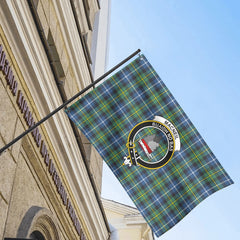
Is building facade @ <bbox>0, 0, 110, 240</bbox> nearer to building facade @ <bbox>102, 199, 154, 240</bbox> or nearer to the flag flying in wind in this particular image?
the flag flying in wind

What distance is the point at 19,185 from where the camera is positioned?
798cm

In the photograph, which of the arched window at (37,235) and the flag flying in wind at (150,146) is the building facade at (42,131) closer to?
the arched window at (37,235)

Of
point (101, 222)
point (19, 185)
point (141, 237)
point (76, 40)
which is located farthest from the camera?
point (141, 237)

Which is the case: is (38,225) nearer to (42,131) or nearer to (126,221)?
(42,131)

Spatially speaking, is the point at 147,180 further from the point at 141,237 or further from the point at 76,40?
the point at 141,237

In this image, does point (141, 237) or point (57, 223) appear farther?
point (141, 237)

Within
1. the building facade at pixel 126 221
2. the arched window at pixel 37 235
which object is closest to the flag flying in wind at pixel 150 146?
the arched window at pixel 37 235

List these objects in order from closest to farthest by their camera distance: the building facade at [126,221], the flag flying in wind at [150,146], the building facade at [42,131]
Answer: the building facade at [42,131], the flag flying in wind at [150,146], the building facade at [126,221]

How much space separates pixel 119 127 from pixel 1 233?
251 centimetres

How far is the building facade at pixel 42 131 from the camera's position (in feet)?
23.3

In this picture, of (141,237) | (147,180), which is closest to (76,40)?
(147,180)

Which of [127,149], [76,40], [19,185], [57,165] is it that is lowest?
[127,149]

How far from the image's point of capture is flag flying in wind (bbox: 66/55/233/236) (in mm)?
7199

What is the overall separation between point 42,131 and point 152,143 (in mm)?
2646
